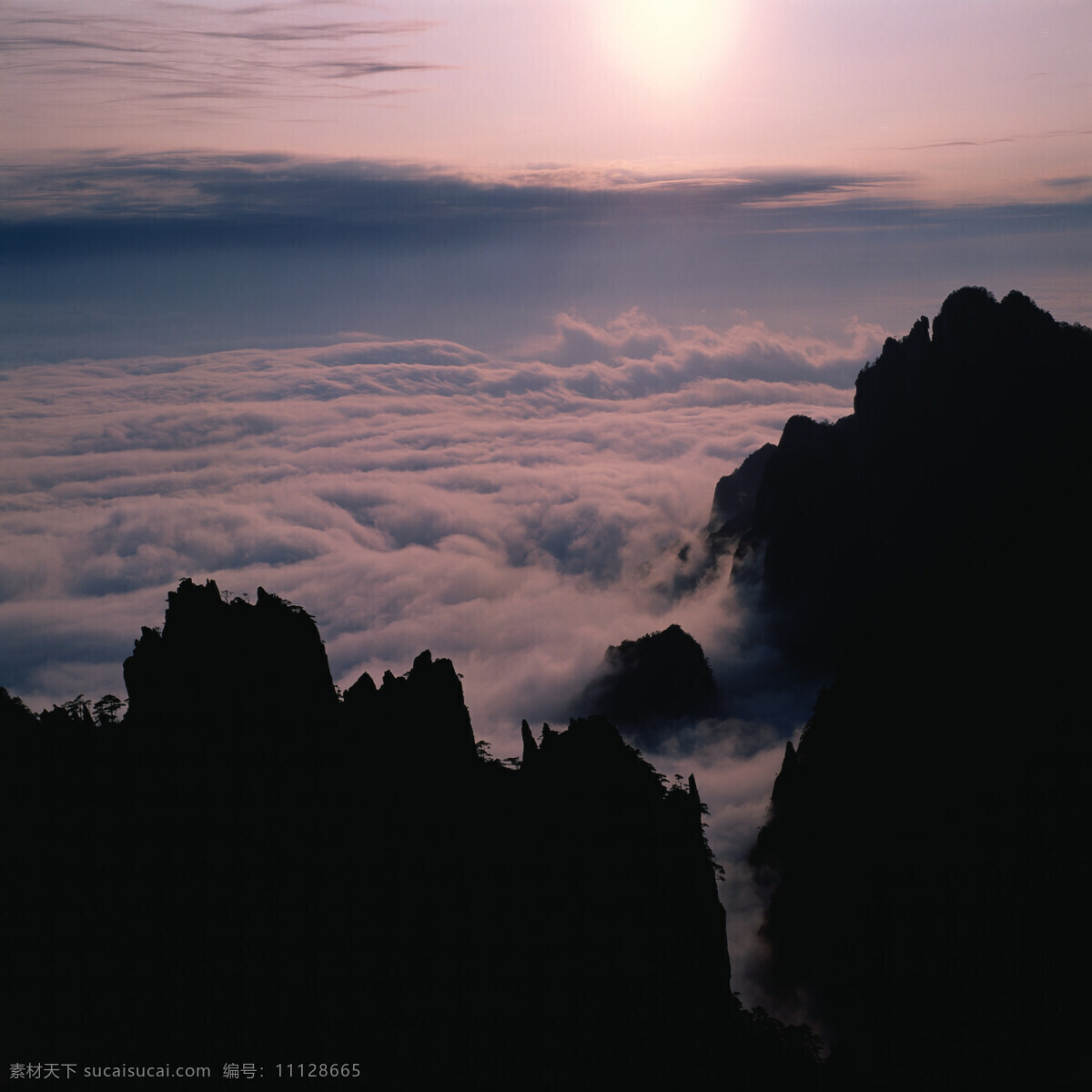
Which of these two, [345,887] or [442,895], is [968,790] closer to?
[442,895]

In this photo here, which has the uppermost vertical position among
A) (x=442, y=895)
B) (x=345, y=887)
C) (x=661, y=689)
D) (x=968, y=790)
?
(x=345, y=887)

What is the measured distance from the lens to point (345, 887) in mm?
42594

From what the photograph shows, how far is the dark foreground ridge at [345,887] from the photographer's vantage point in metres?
39.2

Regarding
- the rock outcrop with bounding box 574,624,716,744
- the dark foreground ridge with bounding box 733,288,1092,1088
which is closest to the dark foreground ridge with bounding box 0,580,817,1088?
the dark foreground ridge with bounding box 733,288,1092,1088

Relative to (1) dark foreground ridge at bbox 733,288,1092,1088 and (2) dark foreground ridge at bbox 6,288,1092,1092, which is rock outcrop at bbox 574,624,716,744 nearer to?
Answer: (1) dark foreground ridge at bbox 733,288,1092,1088

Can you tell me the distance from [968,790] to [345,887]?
4804 centimetres

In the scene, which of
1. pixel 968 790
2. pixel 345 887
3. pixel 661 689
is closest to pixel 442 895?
pixel 345 887

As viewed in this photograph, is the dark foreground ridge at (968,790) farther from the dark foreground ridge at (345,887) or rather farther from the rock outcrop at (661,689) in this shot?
the rock outcrop at (661,689)

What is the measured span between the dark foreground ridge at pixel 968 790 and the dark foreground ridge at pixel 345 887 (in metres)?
15.5

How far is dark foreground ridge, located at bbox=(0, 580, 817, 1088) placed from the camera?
3919 centimetres

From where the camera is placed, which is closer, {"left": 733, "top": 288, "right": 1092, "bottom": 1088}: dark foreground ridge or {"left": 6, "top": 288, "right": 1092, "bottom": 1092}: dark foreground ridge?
{"left": 6, "top": 288, "right": 1092, "bottom": 1092}: dark foreground ridge

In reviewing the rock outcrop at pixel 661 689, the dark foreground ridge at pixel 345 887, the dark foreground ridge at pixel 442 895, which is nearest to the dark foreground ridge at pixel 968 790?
the dark foreground ridge at pixel 442 895

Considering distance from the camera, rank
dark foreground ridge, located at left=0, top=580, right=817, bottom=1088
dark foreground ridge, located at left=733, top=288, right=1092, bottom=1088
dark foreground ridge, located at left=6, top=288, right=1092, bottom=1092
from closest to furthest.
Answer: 1. dark foreground ridge, located at left=0, top=580, right=817, bottom=1088
2. dark foreground ridge, located at left=6, top=288, right=1092, bottom=1092
3. dark foreground ridge, located at left=733, top=288, right=1092, bottom=1088

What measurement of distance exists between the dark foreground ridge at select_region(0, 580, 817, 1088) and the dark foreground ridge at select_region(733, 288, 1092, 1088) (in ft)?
50.8
